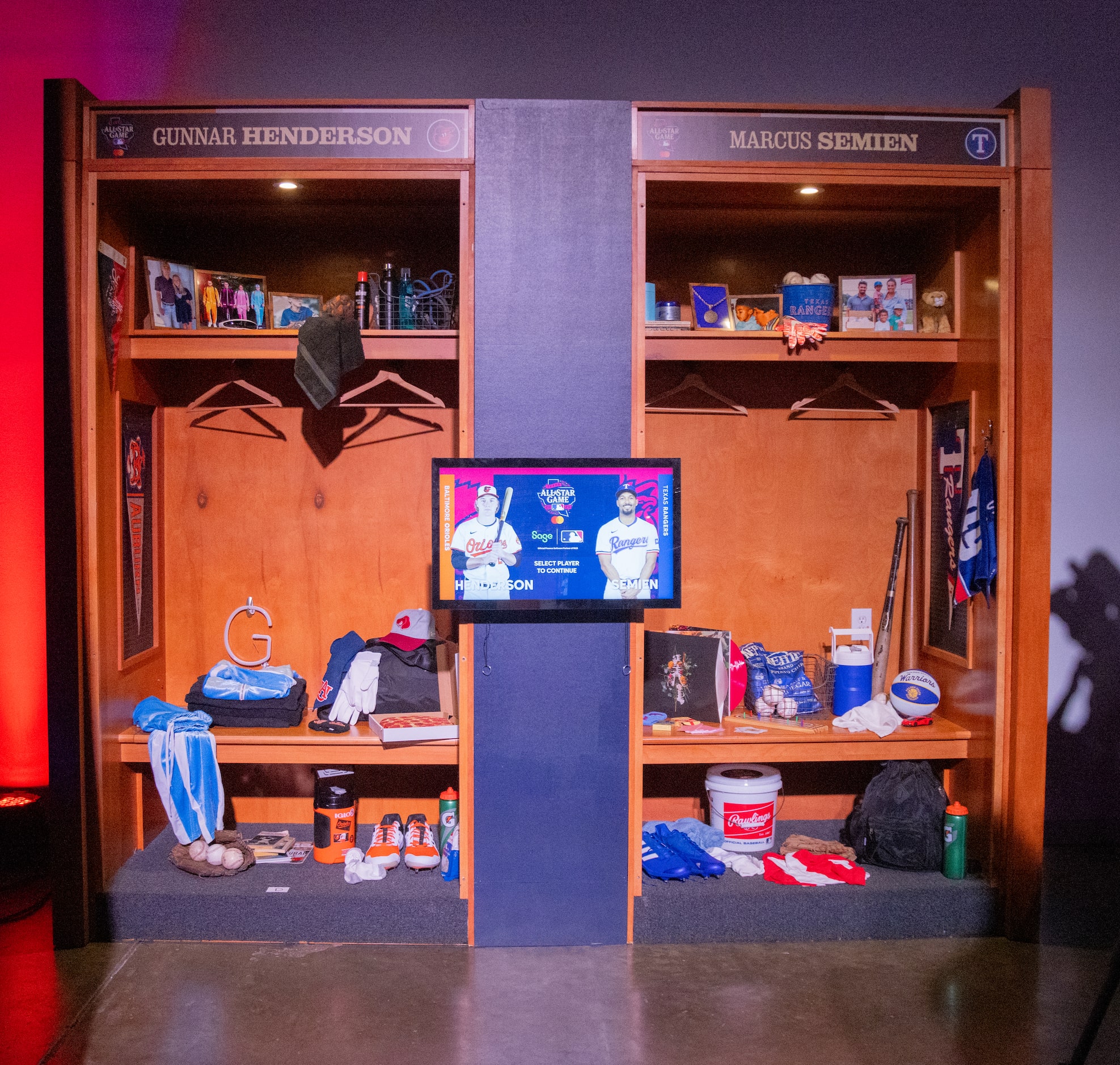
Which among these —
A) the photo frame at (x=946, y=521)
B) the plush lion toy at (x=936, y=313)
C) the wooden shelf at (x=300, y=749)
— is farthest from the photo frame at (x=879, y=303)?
the wooden shelf at (x=300, y=749)

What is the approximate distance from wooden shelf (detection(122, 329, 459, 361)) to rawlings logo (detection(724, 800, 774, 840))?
200 cm

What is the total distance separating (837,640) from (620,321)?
1.69m

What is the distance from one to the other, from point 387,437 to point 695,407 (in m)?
1.27

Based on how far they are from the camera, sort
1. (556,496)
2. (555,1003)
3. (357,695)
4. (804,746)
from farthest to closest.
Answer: (357,695) < (804,746) < (556,496) < (555,1003)

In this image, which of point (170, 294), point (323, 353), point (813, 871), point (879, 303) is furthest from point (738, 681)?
point (170, 294)

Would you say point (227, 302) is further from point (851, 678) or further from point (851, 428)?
point (851, 678)

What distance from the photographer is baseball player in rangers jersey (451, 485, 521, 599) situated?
294 cm

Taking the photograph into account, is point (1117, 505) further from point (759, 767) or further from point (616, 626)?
point (616, 626)

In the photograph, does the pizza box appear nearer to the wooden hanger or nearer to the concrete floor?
the concrete floor

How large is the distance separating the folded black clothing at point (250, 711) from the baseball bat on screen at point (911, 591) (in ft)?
7.95

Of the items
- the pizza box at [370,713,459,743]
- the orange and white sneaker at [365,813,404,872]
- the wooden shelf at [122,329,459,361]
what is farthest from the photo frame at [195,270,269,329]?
the orange and white sneaker at [365,813,404,872]

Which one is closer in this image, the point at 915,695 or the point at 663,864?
the point at 663,864

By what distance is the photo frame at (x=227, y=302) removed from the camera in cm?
336

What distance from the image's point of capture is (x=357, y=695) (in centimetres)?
327
